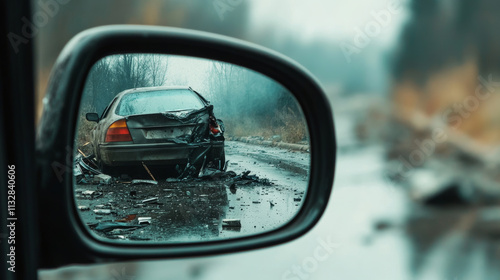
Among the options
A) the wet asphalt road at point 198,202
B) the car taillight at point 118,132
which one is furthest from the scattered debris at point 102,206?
the car taillight at point 118,132

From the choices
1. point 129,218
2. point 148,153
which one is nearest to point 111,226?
point 129,218

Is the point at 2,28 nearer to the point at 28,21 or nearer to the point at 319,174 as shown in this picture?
the point at 28,21

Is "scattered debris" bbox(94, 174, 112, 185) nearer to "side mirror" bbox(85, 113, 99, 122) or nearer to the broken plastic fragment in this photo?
"side mirror" bbox(85, 113, 99, 122)

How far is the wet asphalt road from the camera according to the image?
77cm

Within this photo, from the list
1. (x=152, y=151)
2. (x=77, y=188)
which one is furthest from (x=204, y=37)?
(x=77, y=188)

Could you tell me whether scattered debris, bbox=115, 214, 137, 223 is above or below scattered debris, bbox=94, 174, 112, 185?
below

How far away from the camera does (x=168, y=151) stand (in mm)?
768

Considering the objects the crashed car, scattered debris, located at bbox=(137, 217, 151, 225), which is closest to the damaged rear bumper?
the crashed car

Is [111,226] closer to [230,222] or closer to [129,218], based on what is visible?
[129,218]

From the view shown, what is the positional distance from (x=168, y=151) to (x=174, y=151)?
10 millimetres

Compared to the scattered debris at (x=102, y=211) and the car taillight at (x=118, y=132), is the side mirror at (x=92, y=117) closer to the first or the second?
the car taillight at (x=118, y=132)

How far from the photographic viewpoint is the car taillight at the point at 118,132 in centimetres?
74

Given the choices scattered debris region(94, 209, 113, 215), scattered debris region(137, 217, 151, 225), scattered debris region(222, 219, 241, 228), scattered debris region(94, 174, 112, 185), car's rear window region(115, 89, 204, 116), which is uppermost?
car's rear window region(115, 89, 204, 116)

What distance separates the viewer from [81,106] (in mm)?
713
